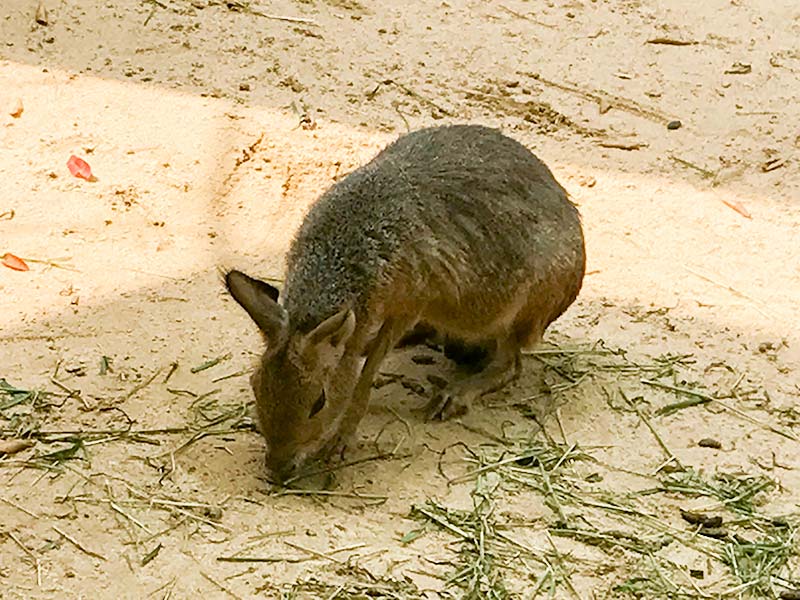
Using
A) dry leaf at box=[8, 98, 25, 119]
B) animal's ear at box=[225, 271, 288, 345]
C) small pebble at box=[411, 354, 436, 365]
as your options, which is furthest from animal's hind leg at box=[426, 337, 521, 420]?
dry leaf at box=[8, 98, 25, 119]

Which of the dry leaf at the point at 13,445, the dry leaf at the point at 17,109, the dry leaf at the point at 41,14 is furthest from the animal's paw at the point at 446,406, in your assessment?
the dry leaf at the point at 41,14

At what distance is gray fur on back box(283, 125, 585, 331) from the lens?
5613 millimetres

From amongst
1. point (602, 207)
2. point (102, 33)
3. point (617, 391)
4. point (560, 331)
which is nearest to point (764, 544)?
point (617, 391)

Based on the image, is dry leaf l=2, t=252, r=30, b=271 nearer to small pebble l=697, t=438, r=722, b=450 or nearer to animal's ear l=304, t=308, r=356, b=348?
animal's ear l=304, t=308, r=356, b=348

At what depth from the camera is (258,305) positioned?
5.30 metres

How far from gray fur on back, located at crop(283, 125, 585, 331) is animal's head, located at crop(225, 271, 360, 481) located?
10 cm

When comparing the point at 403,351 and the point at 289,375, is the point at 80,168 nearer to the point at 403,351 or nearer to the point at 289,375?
the point at 403,351

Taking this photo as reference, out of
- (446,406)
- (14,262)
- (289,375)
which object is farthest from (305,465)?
(14,262)

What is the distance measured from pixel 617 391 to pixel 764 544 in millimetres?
1332

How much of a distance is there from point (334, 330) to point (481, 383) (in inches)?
47.1

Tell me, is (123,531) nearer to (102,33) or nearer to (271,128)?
(271,128)

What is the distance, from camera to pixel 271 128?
823 centimetres

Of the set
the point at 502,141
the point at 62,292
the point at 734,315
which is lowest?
the point at 62,292

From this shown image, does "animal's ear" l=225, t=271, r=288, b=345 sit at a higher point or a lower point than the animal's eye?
higher
